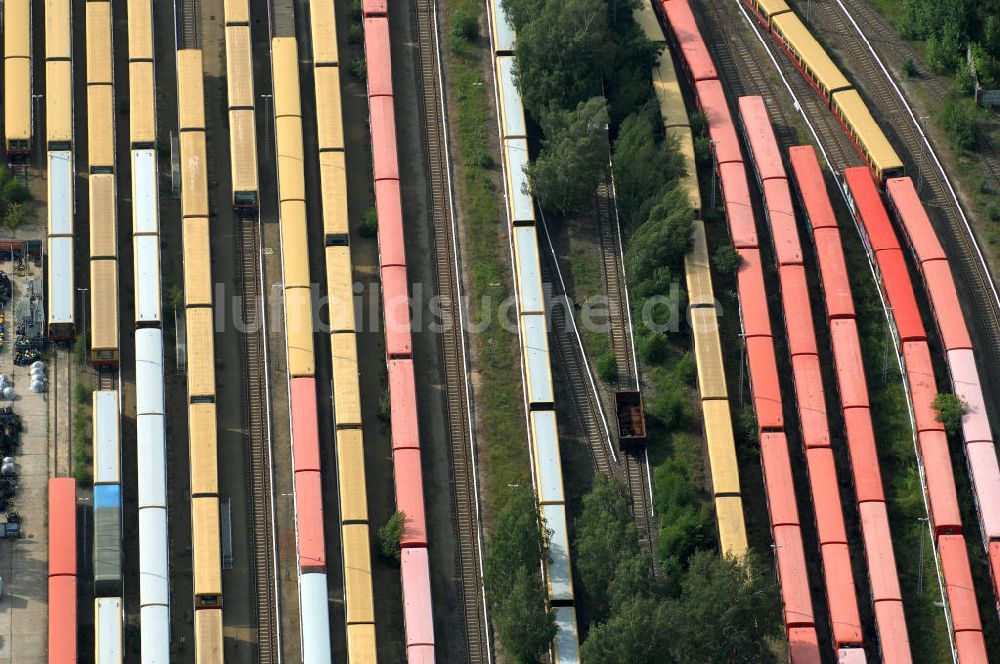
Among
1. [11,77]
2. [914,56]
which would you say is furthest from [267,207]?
[914,56]

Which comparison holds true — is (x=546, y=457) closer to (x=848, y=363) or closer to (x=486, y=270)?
(x=486, y=270)

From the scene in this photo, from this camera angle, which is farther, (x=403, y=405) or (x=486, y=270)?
(x=486, y=270)

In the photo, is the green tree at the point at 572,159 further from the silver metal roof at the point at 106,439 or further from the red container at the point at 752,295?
the silver metal roof at the point at 106,439

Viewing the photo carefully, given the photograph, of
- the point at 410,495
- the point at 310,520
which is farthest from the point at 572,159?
the point at 310,520

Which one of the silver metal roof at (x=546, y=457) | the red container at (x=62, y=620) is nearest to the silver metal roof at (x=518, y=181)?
the silver metal roof at (x=546, y=457)

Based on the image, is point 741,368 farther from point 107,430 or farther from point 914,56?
point 107,430

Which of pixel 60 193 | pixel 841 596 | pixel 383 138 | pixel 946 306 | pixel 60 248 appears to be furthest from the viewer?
pixel 383 138

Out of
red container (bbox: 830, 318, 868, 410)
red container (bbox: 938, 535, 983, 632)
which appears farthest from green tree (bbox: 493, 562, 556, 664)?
red container (bbox: 938, 535, 983, 632)
